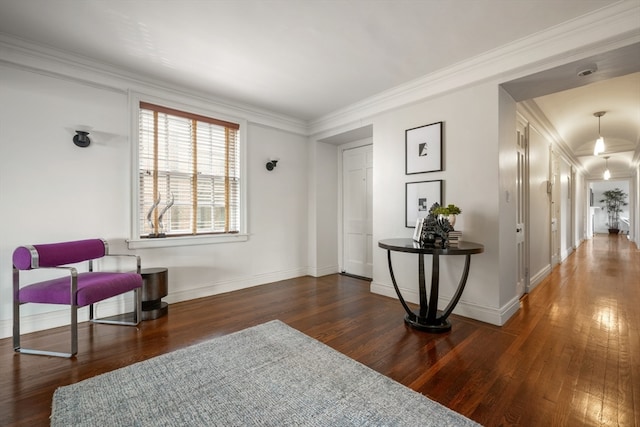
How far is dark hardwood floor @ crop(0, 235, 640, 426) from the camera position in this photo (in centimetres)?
163

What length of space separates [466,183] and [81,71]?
4.23 meters

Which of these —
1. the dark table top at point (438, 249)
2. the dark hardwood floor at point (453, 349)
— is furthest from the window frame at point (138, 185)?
the dark table top at point (438, 249)

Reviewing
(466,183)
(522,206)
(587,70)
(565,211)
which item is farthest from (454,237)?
(565,211)

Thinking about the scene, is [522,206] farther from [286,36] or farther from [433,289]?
[286,36]

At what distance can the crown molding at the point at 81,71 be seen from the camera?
2.55 m

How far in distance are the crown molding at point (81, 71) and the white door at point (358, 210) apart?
2256mm

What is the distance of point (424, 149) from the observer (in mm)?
3367

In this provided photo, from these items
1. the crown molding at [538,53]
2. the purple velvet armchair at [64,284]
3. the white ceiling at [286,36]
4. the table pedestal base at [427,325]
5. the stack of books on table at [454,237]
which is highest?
the white ceiling at [286,36]

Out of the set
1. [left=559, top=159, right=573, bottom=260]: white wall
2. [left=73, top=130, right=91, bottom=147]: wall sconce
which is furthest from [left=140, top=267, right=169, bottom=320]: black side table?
[left=559, top=159, right=573, bottom=260]: white wall

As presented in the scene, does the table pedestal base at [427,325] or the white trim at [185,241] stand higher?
the white trim at [185,241]

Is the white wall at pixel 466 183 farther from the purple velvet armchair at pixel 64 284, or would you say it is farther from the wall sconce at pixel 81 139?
the wall sconce at pixel 81 139

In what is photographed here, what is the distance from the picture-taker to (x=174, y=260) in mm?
3516

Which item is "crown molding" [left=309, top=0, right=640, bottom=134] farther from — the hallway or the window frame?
the hallway

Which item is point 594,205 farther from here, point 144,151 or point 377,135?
point 144,151
